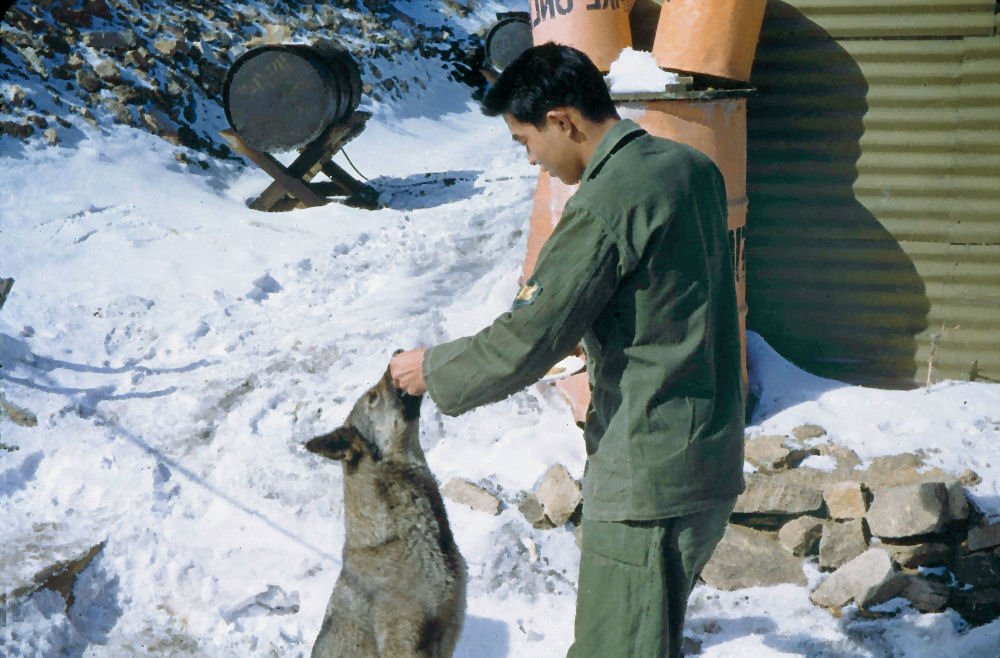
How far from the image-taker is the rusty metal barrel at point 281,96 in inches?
321

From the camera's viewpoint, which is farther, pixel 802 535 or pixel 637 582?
pixel 802 535

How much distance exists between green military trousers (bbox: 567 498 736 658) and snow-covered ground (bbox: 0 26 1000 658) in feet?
4.91

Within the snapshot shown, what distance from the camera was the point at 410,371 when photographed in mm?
A: 2342

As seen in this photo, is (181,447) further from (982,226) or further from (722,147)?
(982,226)

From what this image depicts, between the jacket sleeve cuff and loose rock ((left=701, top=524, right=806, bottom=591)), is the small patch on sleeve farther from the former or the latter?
loose rock ((left=701, top=524, right=806, bottom=591))

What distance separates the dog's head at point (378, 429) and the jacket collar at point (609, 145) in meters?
1.19

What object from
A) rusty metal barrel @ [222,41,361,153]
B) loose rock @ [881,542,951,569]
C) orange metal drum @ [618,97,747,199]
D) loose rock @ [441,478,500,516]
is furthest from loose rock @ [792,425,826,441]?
rusty metal barrel @ [222,41,361,153]

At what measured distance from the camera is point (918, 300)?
5391 millimetres

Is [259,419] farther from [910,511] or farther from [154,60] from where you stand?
[154,60]

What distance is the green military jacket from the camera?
2004 mm

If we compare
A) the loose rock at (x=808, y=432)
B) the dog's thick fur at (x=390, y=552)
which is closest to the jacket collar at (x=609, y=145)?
the dog's thick fur at (x=390, y=552)

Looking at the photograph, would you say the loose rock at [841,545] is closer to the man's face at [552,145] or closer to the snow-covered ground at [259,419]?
the snow-covered ground at [259,419]

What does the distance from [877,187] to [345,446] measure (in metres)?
3.98

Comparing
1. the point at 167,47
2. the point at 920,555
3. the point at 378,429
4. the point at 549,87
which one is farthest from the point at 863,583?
the point at 167,47
